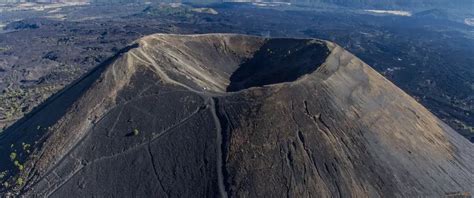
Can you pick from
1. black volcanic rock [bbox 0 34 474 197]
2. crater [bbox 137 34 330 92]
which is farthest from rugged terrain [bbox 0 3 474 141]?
crater [bbox 137 34 330 92]

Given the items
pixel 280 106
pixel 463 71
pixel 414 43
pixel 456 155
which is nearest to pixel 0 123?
pixel 280 106

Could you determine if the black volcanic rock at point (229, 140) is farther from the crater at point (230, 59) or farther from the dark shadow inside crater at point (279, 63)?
the dark shadow inside crater at point (279, 63)

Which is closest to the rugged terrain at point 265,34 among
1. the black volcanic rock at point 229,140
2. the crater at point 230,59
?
the black volcanic rock at point 229,140

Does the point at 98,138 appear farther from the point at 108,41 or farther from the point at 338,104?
the point at 108,41

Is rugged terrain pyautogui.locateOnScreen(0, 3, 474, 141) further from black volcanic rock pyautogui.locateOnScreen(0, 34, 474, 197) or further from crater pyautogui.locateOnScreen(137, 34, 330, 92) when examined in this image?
crater pyautogui.locateOnScreen(137, 34, 330, 92)

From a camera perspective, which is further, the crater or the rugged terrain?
the rugged terrain

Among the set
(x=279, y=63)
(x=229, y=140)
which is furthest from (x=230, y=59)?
(x=229, y=140)

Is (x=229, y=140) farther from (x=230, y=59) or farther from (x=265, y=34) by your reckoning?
(x=265, y=34)
